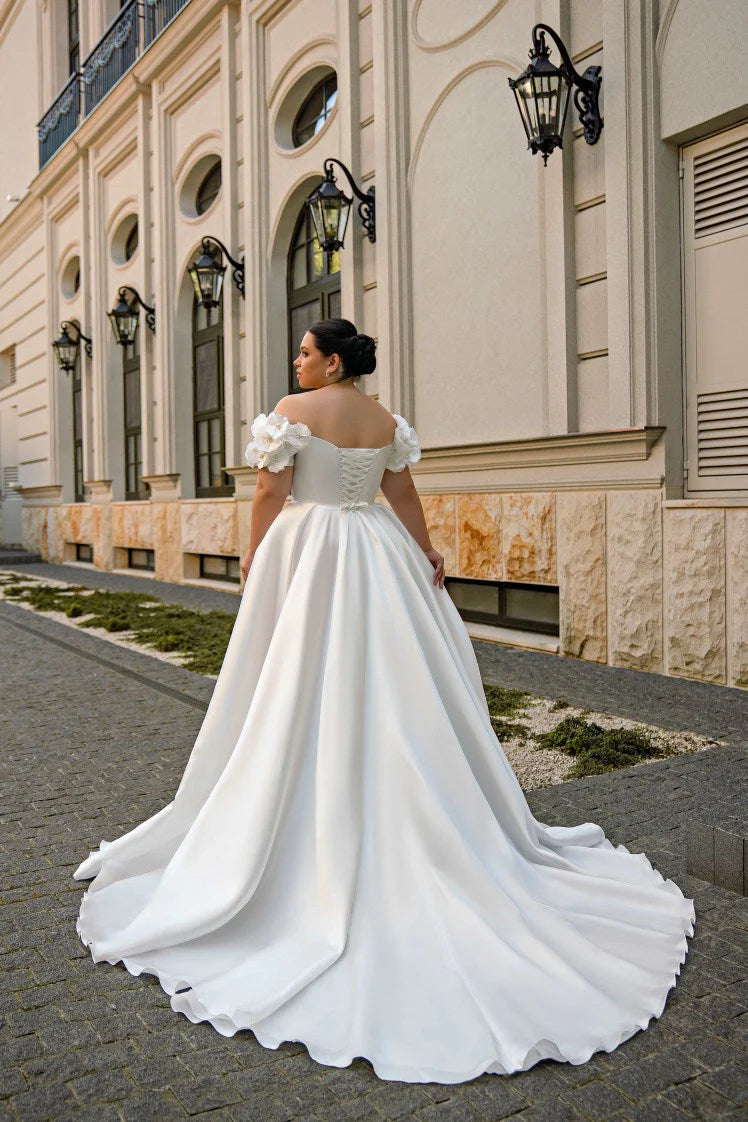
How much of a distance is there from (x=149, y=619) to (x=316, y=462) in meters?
7.37

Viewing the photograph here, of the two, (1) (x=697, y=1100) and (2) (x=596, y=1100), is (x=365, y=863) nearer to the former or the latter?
(2) (x=596, y=1100)

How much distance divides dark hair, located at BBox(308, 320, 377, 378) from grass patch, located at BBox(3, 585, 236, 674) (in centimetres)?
443

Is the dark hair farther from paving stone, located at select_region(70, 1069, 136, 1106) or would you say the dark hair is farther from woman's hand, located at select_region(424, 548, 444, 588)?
paving stone, located at select_region(70, 1069, 136, 1106)

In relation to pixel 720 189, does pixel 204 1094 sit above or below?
below

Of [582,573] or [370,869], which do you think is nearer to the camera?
[370,869]

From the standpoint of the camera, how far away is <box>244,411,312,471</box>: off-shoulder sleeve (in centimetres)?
306

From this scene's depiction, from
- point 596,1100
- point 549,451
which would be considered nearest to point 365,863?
point 596,1100

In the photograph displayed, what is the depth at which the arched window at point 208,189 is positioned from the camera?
46.2 ft

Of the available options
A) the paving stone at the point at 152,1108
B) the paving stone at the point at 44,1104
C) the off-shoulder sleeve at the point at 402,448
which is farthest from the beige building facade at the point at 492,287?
the paving stone at the point at 44,1104

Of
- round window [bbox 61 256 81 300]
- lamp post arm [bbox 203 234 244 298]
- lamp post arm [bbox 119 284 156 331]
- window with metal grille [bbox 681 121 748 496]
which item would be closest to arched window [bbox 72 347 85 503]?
round window [bbox 61 256 81 300]

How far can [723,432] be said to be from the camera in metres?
6.51

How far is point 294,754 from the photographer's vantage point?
2.83 metres

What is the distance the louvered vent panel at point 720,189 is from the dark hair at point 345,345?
169 inches

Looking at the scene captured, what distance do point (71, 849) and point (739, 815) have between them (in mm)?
2625
